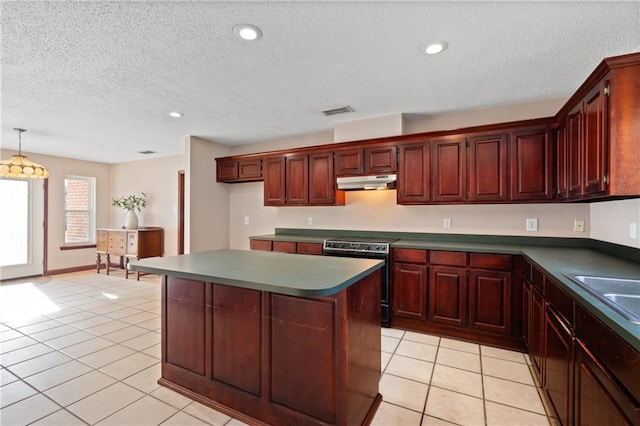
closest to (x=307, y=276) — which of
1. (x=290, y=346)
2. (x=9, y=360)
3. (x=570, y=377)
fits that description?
(x=290, y=346)

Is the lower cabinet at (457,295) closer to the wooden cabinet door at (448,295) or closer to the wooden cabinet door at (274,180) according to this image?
the wooden cabinet door at (448,295)

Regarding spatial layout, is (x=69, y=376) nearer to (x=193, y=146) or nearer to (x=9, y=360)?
(x=9, y=360)

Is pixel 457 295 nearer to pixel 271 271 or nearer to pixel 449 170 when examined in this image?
pixel 449 170

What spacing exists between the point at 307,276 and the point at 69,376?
2.19 m

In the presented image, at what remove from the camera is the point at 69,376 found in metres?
2.32

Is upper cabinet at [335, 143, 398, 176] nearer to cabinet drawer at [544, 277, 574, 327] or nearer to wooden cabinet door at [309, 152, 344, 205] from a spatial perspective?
wooden cabinet door at [309, 152, 344, 205]

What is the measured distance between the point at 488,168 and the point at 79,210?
7.88 m

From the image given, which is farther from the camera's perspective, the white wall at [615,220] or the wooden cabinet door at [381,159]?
the wooden cabinet door at [381,159]

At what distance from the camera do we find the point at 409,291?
319cm

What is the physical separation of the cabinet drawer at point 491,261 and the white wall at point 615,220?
785 mm

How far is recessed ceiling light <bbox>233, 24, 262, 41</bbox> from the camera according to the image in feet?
6.29

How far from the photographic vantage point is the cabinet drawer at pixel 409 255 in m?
3.12

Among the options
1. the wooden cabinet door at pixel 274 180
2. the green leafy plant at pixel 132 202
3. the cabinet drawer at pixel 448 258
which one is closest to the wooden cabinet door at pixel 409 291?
the cabinet drawer at pixel 448 258

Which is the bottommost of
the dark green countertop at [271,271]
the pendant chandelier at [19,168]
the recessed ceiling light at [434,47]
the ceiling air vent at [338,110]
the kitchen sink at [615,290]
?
the kitchen sink at [615,290]
